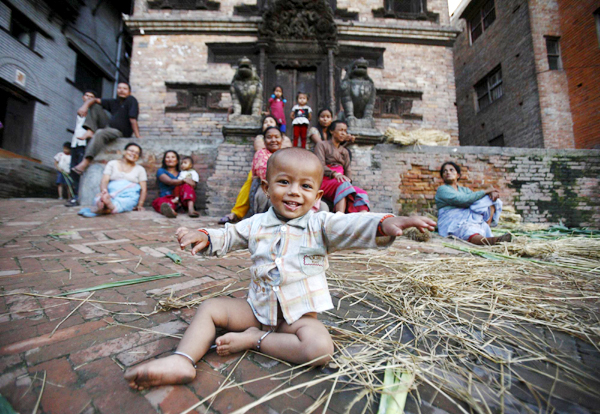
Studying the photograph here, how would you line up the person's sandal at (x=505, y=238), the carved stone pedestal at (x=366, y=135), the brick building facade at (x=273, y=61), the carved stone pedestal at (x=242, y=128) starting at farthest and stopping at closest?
the brick building facade at (x=273, y=61)
the carved stone pedestal at (x=242, y=128)
the carved stone pedestal at (x=366, y=135)
the person's sandal at (x=505, y=238)

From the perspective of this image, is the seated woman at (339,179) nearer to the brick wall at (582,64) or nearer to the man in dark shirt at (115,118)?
the man in dark shirt at (115,118)

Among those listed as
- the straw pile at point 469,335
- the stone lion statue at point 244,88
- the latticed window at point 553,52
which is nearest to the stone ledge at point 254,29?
the latticed window at point 553,52

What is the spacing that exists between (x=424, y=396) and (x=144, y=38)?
38.0 feet

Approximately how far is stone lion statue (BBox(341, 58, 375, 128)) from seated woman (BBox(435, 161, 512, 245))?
203cm

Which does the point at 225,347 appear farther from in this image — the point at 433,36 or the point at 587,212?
the point at 433,36

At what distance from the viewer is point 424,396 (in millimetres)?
886

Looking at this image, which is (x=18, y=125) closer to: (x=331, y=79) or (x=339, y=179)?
(x=331, y=79)

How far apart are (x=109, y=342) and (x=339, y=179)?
3.21 m

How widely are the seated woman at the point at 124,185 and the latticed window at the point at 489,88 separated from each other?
1382 centimetres

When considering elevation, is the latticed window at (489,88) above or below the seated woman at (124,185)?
above

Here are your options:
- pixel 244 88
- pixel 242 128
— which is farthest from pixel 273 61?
pixel 242 128

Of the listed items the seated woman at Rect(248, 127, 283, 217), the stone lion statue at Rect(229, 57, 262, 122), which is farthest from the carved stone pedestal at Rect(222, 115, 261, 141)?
the seated woman at Rect(248, 127, 283, 217)

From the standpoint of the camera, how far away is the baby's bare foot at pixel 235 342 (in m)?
1.05

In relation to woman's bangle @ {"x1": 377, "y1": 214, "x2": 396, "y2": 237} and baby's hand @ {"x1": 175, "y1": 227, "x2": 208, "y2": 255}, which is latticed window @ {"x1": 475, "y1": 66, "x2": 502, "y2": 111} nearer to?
woman's bangle @ {"x1": 377, "y1": 214, "x2": 396, "y2": 237}
